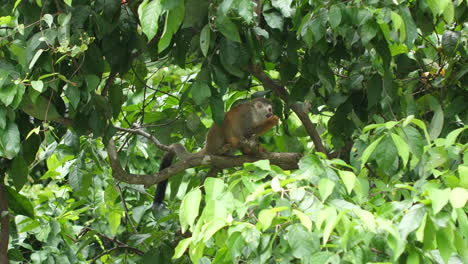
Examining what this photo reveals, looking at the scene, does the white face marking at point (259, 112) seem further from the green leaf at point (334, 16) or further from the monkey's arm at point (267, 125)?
the green leaf at point (334, 16)

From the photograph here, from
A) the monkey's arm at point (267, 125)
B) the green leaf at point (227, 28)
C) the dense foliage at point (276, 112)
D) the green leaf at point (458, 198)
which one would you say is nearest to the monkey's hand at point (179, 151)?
the dense foliage at point (276, 112)

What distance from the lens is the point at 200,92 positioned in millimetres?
3553

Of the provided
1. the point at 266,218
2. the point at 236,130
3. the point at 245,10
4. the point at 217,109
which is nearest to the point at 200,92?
the point at 217,109

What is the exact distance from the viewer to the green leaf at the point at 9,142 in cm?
329

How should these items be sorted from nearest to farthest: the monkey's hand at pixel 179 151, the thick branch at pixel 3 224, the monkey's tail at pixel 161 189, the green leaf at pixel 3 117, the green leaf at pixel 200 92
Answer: the green leaf at pixel 3 117, the green leaf at pixel 200 92, the thick branch at pixel 3 224, the monkey's hand at pixel 179 151, the monkey's tail at pixel 161 189

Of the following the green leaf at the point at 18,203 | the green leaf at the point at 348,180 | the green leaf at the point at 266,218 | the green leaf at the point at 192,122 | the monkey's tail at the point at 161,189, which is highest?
the green leaf at the point at 266,218

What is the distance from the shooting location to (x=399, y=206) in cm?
232

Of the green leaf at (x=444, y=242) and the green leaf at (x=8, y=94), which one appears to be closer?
the green leaf at (x=444, y=242)

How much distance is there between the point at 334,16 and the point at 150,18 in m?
0.81

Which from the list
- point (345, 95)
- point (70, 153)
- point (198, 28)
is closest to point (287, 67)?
point (345, 95)

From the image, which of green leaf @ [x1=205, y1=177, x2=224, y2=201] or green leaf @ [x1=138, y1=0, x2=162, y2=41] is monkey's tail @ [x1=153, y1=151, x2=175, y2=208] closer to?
green leaf @ [x1=138, y1=0, x2=162, y2=41]

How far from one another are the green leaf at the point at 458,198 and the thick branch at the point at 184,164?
2.15m

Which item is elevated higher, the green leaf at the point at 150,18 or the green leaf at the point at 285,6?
the green leaf at the point at 150,18

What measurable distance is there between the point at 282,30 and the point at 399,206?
1.65 metres
